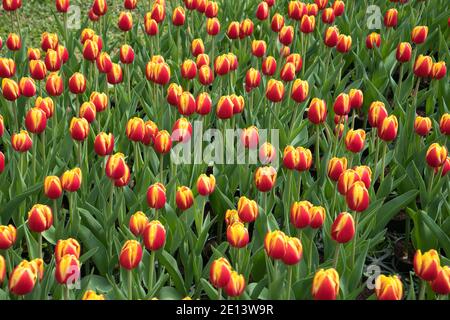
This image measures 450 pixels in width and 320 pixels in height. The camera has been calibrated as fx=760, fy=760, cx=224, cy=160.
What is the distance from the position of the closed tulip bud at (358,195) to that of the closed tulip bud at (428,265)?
32 cm

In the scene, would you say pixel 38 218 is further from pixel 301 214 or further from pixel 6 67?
pixel 6 67

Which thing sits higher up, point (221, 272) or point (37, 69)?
point (37, 69)

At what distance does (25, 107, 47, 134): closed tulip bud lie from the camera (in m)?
2.79

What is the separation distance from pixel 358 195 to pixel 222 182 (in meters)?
0.82

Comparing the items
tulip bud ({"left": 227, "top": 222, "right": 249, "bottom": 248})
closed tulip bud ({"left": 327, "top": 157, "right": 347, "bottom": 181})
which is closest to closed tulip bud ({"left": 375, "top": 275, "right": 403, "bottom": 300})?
tulip bud ({"left": 227, "top": 222, "right": 249, "bottom": 248})

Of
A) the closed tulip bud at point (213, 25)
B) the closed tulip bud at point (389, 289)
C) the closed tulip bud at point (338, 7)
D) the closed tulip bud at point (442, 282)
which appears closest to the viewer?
the closed tulip bud at point (389, 289)

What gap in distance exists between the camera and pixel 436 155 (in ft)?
8.72

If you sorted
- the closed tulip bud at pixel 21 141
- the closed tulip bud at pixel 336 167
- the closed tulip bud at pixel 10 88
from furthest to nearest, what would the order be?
the closed tulip bud at pixel 10 88, the closed tulip bud at pixel 21 141, the closed tulip bud at pixel 336 167

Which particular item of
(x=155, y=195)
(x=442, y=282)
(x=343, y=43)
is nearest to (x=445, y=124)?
(x=343, y=43)

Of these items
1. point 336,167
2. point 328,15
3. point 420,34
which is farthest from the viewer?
point 328,15

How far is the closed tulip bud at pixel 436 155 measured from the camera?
8.71 feet

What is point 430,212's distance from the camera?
114 inches

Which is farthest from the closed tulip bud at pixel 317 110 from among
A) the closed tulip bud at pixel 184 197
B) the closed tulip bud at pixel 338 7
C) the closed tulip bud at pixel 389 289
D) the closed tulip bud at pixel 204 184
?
the closed tulip bud at pixel 338 7

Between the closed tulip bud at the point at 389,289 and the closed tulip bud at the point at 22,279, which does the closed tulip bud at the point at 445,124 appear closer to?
the closed tulip bud at the point at 389,289
